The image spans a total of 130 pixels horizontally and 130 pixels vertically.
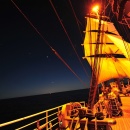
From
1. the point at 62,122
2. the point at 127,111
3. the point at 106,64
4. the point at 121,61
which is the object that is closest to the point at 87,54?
the point at 106,64

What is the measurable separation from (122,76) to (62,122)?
27144 millimetres

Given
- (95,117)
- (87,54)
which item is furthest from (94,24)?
(95,117)

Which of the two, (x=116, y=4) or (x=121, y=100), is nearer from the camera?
(x=116, y=4)

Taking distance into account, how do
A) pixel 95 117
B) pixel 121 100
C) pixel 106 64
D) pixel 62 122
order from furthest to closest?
pixel 106 64
pixel 121 100
pixel 62 122
pixel 95 117

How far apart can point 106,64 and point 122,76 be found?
388 cm

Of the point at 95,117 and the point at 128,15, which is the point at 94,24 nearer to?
the point at 128,15

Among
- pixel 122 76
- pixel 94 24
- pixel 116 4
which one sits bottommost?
pixel 116 4

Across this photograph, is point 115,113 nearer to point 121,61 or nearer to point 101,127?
point 101,127

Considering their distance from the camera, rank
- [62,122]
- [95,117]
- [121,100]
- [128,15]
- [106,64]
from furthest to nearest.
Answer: [106,64] < [121,100] < [62,122] < [128,15] < [95,117]

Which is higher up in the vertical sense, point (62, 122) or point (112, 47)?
point (112, 47)

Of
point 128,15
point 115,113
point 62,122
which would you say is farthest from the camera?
point 115,113

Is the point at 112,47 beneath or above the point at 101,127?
above

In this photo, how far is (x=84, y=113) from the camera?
174 inches

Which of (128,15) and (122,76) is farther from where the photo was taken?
(122,76)
